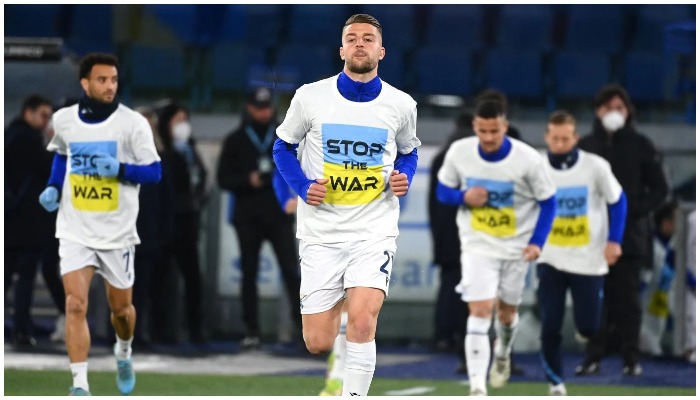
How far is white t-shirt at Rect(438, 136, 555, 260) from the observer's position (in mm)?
9469

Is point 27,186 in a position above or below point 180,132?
below

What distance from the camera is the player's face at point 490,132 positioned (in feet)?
30.8

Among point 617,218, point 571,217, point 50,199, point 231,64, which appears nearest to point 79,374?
point 50,199

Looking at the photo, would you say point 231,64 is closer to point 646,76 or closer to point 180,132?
point 646,76

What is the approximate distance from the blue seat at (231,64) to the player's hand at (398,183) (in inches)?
449

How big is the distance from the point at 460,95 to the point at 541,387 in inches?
337

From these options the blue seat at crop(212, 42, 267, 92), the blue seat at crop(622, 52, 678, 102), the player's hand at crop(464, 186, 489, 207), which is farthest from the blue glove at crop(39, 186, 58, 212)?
the blue seat at crop(622, 52, 678, 102)

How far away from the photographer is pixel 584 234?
10.2 metres

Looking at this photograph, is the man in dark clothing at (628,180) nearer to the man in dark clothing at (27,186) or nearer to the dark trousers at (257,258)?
the dark trousers at (257,258)

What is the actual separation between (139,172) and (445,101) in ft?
30.5

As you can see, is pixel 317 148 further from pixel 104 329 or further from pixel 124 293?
pixel 104 329

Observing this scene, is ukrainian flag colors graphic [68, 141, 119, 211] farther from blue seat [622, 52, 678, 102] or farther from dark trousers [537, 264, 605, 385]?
blue seat [622, 52, 678, 102]

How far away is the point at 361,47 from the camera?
695 centimetres

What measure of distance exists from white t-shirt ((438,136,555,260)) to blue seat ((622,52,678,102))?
9144 mm
